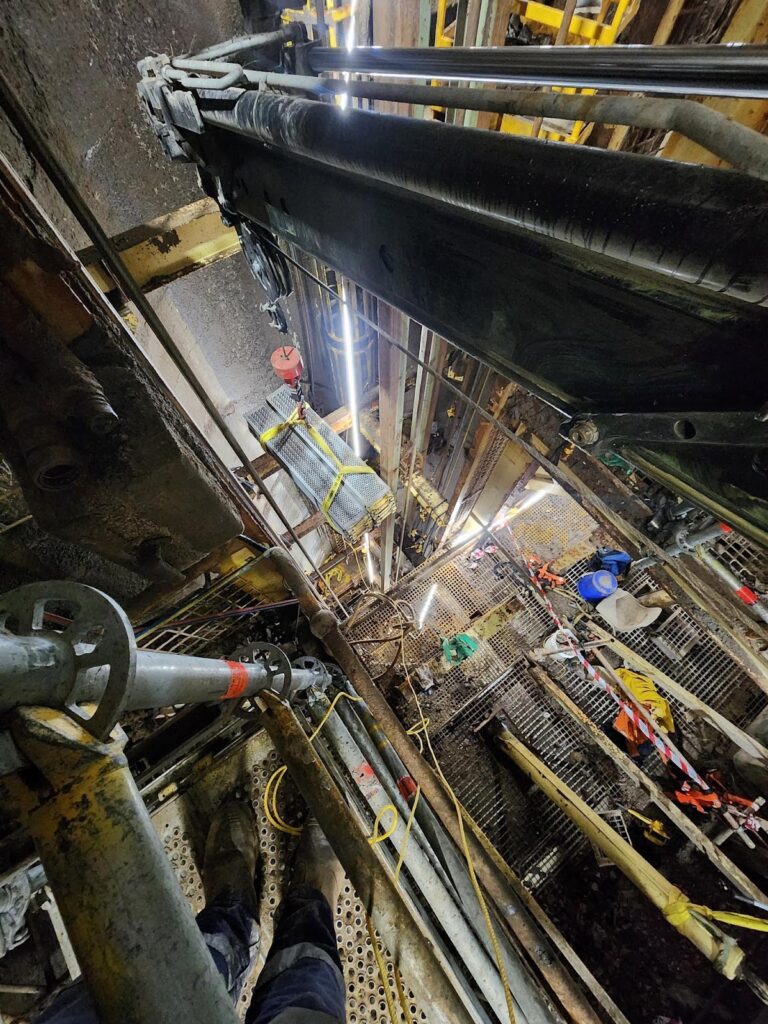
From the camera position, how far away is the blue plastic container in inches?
275

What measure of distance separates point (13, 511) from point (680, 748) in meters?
8.80

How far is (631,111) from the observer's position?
2.59 feet

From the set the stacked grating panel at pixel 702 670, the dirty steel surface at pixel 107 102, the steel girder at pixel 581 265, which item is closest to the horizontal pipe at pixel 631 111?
the steel girder at pixel 581 265

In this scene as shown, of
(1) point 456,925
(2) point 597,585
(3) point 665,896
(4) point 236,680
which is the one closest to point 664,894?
(3) point 665,896

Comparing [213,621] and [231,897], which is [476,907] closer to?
[231,897]

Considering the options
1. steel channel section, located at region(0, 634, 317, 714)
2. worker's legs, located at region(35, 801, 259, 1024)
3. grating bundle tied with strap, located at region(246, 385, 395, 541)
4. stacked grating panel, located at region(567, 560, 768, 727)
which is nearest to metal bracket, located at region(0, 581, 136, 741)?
steel channel section, located at region(0, 634, 317, 714)

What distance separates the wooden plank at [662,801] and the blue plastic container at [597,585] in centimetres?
160

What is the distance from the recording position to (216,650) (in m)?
4.11

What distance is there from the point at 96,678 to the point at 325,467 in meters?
3.90

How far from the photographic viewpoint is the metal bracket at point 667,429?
81 cm

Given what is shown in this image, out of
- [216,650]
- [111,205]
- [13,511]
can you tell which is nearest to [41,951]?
[216,650]

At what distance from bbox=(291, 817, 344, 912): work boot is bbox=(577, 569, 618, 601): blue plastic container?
579cm

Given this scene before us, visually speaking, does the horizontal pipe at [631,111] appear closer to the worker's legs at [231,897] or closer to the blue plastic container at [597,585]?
the worker's legs at [231,897]

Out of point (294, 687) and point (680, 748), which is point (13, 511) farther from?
point (680, 748)
